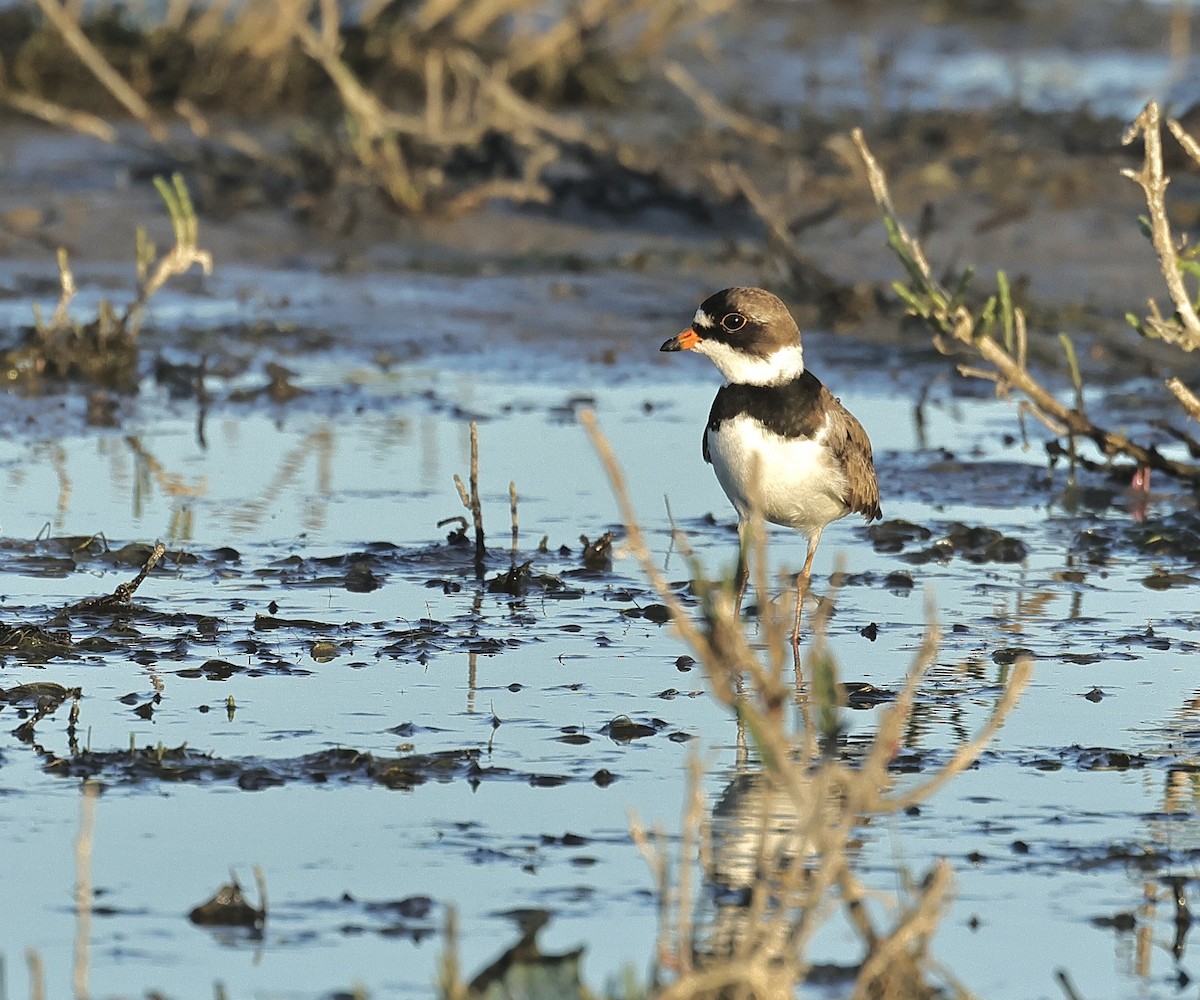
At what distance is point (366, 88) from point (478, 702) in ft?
35.7

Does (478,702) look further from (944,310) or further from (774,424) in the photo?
(944,310)

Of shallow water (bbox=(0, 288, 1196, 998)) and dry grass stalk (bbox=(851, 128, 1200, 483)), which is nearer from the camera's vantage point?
shallow water (bbox=(0, 288, 1196, 998))

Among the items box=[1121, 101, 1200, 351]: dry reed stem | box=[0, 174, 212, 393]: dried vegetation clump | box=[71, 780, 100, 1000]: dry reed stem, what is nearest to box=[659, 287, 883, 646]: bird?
box=[1121, 101, 1200, 351]: dry reed stem

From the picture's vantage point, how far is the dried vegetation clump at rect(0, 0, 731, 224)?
13.2m

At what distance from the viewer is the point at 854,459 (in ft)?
21.9

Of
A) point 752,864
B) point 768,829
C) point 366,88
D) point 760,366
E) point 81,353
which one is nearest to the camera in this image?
point 768,829

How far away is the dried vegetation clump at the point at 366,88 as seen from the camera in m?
13.2

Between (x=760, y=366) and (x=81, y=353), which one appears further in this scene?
(x=81, y=353)

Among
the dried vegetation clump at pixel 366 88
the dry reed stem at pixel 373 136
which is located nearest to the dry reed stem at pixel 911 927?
the dry reed stem at pixel 373 136

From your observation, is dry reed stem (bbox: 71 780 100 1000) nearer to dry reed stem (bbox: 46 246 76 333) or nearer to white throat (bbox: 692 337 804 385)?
white throat (bbox: 692 337 804 385)

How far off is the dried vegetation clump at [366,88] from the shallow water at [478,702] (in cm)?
388

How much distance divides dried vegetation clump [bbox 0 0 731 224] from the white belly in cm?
659

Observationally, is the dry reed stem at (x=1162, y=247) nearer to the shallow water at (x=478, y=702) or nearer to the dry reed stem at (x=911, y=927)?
the shallow water at (x=478, y=702)

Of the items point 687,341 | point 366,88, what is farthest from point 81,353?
point 366,88
